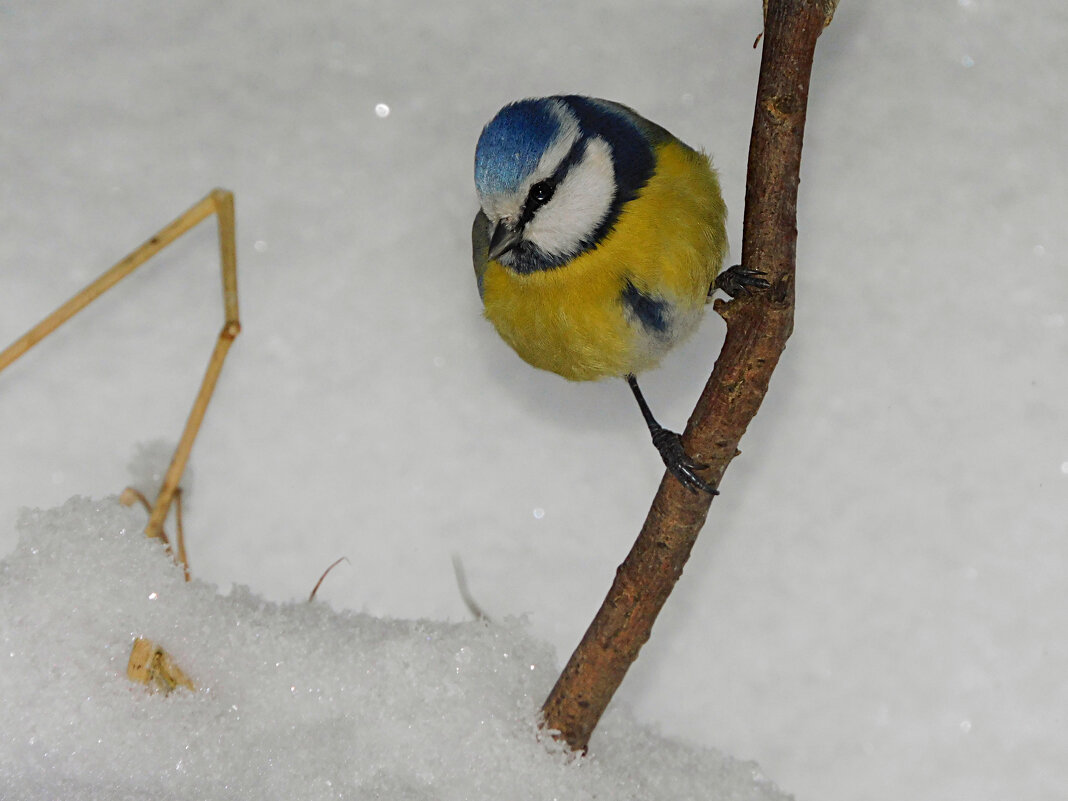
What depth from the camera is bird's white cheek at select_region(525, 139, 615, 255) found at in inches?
37.0

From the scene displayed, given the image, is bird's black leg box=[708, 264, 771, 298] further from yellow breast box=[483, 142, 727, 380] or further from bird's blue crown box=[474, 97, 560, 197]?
bird's blue crown box=[474, 97, 560, 197]

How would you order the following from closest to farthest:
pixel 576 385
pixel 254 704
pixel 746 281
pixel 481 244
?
1. pixel 746 281
2. pixel 254 704
3. pixel 481 244
4. pixel 576 385

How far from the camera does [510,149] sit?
90cm

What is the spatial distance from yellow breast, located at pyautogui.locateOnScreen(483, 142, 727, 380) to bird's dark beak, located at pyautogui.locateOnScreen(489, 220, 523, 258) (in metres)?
0.05

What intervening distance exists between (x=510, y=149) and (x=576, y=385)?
523 millimetres

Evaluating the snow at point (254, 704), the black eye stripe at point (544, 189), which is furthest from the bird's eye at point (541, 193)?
the snow at point (254, 704)

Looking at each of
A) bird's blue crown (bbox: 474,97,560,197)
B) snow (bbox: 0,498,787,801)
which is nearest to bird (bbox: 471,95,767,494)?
bird's blue crown (bbox: 474,97,560,197)

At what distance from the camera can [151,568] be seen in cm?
100

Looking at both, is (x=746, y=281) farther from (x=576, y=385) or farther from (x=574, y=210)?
(x=576, y=385)

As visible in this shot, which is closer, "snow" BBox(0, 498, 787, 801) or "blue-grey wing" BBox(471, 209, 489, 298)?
"snow" BBox(0, 498, 787, 801)

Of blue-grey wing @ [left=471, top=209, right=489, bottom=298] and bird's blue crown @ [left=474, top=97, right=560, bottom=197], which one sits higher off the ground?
bird's blue crown @ [left=474, top=97, right=560, bottom=197]

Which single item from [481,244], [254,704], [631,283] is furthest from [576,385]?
[254,704]

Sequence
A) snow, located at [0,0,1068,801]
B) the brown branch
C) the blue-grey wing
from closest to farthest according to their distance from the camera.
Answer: the brown branch < the blue-grey wing < snow, located at [0,0,1068,801]

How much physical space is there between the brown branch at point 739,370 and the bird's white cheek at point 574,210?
0.14 m
